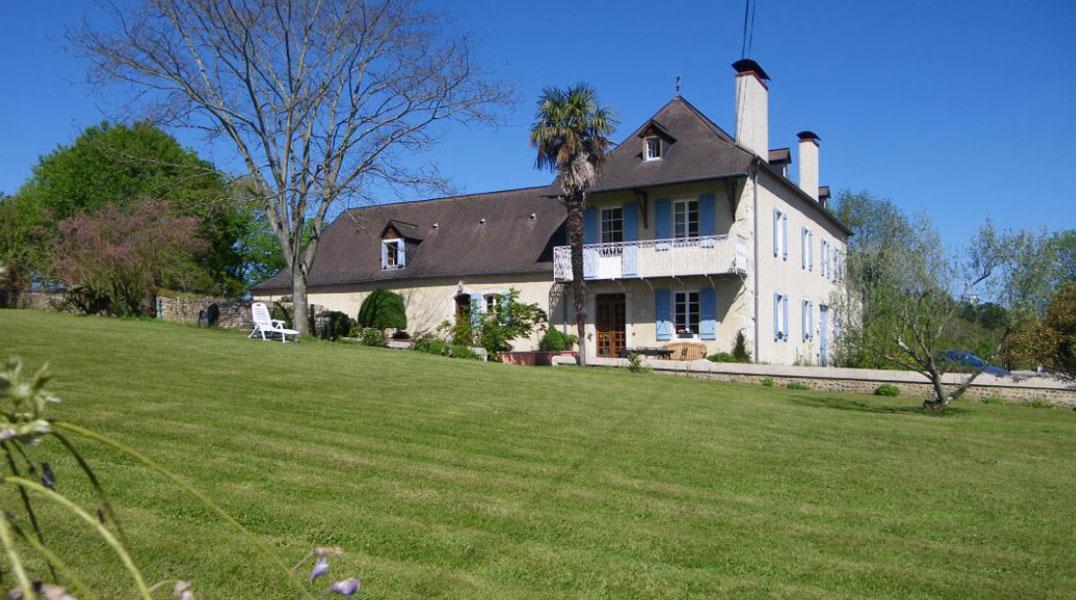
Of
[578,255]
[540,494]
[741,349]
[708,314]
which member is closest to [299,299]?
[578,255]

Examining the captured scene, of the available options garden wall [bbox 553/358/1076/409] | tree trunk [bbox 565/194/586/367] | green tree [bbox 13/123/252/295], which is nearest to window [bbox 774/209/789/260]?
garden wall [bbox 553/358/1076/409]

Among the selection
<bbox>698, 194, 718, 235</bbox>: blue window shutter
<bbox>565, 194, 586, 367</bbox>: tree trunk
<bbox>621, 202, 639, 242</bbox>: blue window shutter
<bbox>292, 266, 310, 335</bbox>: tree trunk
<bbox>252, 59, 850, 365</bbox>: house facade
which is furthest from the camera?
<bbox>621, 202, 639, 242</bbox>: blue window shutter

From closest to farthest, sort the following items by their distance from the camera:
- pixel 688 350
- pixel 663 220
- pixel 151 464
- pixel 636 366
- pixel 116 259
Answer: pixel 151 464
pixel 636 366
pixel 688 350
pixel 663 220
pixel 116 259

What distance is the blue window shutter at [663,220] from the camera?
89.9 ft

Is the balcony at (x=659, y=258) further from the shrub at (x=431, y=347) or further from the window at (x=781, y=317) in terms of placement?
the shrub at (x=431, y=347)

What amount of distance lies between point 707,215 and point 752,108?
4.27m

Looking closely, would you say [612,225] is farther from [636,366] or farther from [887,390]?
[887,390]

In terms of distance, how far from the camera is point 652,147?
2838 centimetres

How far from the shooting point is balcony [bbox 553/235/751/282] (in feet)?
83.5

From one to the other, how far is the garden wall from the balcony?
10.9 ft

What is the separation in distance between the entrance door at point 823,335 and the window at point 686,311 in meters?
7.63

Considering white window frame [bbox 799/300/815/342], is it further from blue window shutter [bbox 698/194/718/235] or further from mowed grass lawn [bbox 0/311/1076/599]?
mowed grass lawn [bbox 0/311/1076/599]

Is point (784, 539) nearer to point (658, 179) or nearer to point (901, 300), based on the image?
point (901, 300)

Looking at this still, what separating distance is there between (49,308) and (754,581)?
32233 mm
